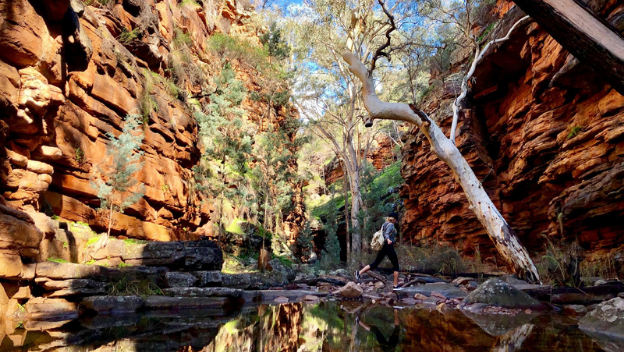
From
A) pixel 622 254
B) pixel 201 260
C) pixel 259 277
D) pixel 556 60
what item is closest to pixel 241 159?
pixel 259 277

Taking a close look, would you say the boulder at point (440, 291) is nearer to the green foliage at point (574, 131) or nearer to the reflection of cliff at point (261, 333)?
the reflection of cliff at point (261, 333)

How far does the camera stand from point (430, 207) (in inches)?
626

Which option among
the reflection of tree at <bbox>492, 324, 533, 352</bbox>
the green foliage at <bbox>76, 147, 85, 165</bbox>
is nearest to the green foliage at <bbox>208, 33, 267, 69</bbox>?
the green foliage at <bbox>76, 147, 85, 165</bbox>

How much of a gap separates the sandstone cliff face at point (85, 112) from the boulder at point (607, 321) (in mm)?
7000

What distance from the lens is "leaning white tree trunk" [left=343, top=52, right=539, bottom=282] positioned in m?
7.98

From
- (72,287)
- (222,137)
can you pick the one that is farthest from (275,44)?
(72,287)

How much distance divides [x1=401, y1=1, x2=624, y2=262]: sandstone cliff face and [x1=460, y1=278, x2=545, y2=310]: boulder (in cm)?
268

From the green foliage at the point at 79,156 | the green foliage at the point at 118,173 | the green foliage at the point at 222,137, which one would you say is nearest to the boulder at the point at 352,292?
the green foliage at the point at 118,173

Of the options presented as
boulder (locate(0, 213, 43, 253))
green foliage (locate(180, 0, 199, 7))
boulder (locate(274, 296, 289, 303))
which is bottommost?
boulder (locate(274, 296, 289, 303))

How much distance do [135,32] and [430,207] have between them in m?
14.0

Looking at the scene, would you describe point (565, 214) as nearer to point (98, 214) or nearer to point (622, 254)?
point (622, 254)

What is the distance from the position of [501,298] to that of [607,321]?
78.2 inches

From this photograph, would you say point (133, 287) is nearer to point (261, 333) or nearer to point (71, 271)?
point (71, 271)

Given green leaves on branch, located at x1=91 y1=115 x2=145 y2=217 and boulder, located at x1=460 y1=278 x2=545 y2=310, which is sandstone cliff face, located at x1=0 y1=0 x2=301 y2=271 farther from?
boulder, located at x1=460 y1=278 x2=545 y2=310
